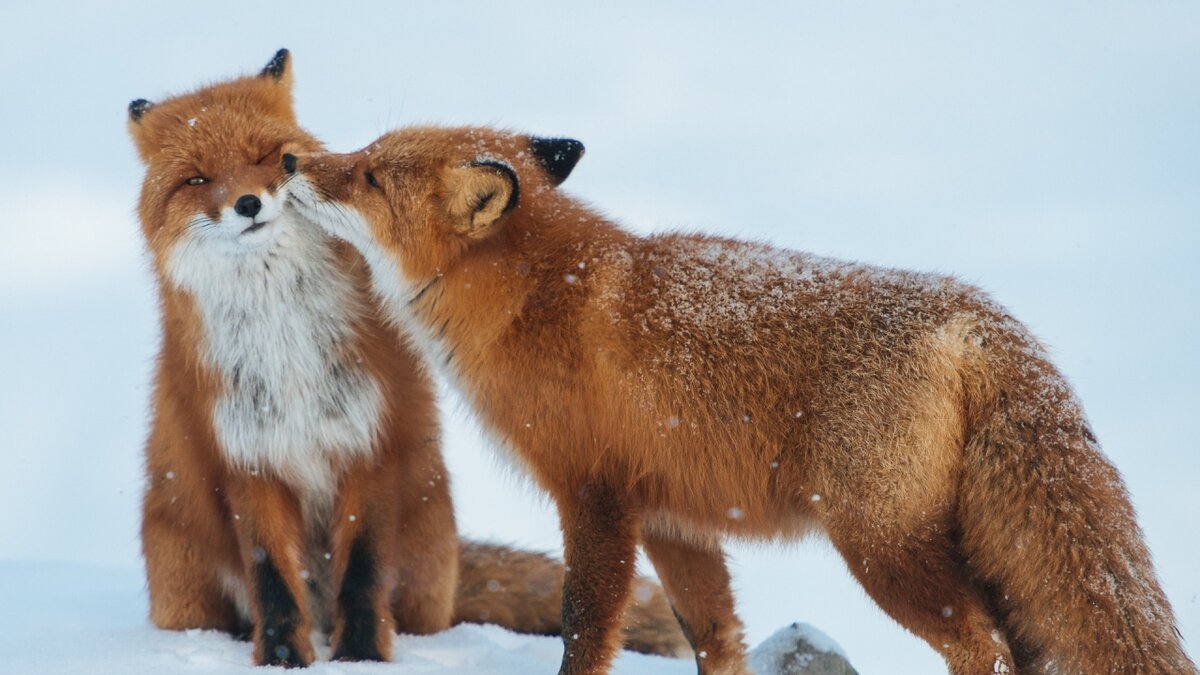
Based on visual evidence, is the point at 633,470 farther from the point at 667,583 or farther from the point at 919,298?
the point at 919,298

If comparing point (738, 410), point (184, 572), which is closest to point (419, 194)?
point (738, 410)

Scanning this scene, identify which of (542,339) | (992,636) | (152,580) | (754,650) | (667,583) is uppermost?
(542,339)

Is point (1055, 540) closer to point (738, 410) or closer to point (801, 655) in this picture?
point (738, 410)

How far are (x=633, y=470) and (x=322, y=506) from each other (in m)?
1.67

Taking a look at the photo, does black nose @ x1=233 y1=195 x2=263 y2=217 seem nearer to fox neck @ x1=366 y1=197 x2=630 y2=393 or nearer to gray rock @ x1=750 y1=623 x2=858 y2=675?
fox neck @ x1=366 y1=197 x2=630 y2=393

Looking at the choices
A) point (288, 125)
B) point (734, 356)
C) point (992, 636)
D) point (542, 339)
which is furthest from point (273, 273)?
point (992, 636)

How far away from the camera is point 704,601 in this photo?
4.92 meters

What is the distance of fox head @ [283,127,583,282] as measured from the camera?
469 cm

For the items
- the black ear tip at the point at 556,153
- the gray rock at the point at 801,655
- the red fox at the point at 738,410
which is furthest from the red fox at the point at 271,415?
the gray rock at the point at 801,655

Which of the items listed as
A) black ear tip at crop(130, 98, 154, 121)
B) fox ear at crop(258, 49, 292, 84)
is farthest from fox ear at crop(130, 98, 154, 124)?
fox ear at crop(258, 49, 292, 84)

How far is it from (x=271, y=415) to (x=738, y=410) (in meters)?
2.12

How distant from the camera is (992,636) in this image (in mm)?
3803

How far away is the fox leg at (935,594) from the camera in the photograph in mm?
3795

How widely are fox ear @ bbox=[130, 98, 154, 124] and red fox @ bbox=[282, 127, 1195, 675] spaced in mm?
919
